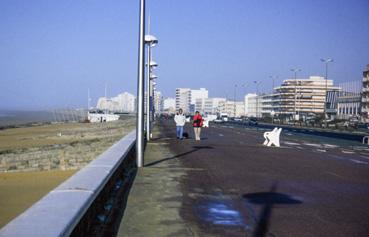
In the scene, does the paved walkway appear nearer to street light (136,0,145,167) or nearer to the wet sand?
street light (136,0,145,167)

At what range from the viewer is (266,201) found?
8.79 meters

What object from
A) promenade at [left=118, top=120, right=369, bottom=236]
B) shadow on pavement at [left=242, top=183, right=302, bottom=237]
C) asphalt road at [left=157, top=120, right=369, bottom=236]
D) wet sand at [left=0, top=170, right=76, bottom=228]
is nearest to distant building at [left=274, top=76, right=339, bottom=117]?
wet sand at [left=0, top=170, right=76, bottom=228]

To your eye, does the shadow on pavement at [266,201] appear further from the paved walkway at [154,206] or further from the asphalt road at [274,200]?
the paved walkway at [154,206]

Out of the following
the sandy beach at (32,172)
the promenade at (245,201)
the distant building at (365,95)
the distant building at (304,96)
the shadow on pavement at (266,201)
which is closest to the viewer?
the promenade at (245,201)

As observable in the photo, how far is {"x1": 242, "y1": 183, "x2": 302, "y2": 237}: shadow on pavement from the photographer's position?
6.80m

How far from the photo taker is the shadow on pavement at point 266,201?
6.80 metres

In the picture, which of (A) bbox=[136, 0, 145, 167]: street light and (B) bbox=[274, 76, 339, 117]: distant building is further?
(B) bbox=[274, 76, 339, 117]: distant building

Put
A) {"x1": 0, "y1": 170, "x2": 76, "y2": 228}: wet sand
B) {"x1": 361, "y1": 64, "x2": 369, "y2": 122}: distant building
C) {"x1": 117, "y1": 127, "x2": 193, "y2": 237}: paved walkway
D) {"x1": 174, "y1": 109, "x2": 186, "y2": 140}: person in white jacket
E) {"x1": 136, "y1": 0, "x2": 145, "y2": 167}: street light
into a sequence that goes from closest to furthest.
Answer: {"x1": 117, "y1": 127, "x2": 193, "y2": 237}: paved walkway → {"x1": 0, "y1": 170, "x2": 76, "y2": 228}: wet sand → {"x1": 136, "y1": 0, "x2": 145, "y2": 167}: street light → {"x1": 174, "y1": 109, "x2": 186, "y2": 140}: person in white jacket → {"x1": 361, "y1": 64, "x2": 369, "y2": 122}: distant building

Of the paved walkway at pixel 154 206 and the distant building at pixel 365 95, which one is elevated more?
the distant building at pixel 365 95

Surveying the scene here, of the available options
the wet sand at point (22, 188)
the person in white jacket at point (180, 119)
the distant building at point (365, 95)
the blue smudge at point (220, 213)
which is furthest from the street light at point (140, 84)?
the distant building at point (365, 95)

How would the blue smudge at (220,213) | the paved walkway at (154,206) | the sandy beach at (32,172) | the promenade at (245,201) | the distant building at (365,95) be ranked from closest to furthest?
the paved walkway at (154,206) → the promenade at (245,201) → the blue smudge at (220,213) → the sandy beach at (32,172) → the distant building at (365,95)

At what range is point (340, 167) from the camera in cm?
1575

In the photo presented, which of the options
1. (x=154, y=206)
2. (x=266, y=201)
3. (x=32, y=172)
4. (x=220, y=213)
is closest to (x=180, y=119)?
(x=32, y=172)

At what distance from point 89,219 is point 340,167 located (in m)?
11.6
